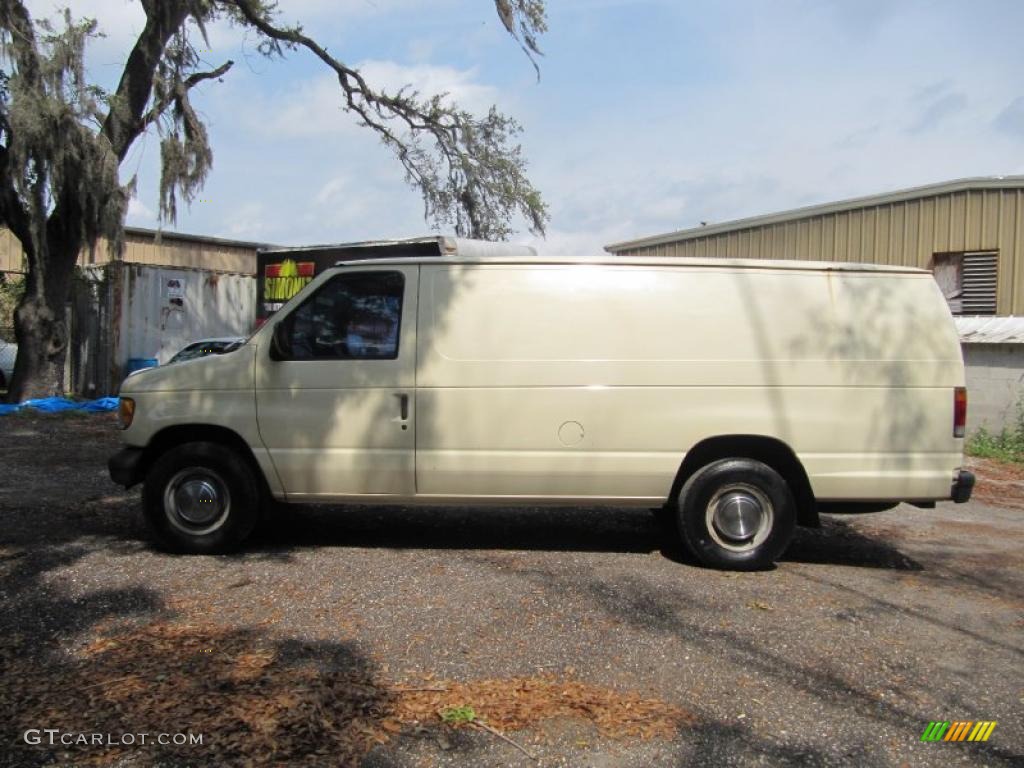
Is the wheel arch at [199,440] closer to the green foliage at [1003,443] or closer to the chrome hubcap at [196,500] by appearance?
the chrome hubcap at [196,500]

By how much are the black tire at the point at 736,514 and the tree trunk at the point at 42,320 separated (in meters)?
13.6

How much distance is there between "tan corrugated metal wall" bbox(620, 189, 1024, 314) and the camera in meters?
13.3

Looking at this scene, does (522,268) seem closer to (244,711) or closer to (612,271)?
(612,271)

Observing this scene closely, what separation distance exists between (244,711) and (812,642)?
9.47 feet

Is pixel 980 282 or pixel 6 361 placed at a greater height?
pixel 980 282

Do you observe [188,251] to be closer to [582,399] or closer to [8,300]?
[8,300]

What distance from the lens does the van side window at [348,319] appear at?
19.2 ft

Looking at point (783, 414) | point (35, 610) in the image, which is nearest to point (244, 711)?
point (35, 610)

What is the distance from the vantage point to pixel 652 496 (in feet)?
18.9

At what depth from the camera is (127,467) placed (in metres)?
5.85

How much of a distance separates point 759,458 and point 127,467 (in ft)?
14.4

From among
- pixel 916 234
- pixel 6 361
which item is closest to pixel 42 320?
pixel 6 361

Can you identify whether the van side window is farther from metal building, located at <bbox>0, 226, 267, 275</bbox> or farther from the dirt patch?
metal building, located at <bbox>0, 226, 267, 275</bbox>

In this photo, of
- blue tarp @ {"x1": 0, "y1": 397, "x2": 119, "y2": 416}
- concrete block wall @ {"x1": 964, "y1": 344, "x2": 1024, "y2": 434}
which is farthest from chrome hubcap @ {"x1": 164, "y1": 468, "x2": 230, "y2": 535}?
concrete block wall @ {"x1": 964, "y1": 344, "x2": 1024, "y2": 434}
